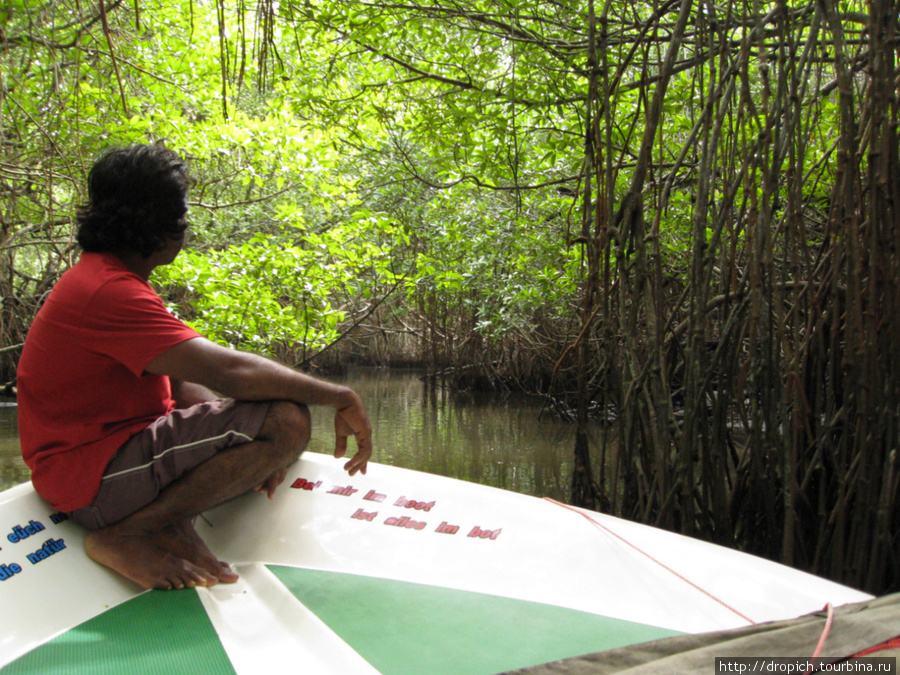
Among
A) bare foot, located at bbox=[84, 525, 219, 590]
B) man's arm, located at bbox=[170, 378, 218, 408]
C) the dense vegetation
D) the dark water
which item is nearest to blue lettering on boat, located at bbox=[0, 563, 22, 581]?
bare foot, located at bbox=[84, 525, 219, 590]

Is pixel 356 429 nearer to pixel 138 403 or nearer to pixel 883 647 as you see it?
pixel 138 403

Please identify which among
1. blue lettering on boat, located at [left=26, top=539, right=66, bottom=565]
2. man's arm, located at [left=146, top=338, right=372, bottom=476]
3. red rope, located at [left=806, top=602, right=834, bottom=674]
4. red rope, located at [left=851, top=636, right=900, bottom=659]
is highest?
man's arm, located at [left=146, top=338, right=372, bottom=476]

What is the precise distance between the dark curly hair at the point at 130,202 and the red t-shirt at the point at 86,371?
6 cm

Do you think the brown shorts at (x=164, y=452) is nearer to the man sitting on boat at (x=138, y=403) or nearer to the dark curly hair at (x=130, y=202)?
the man sitting on boat at (x=138, y=403)

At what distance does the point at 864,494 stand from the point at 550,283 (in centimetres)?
411

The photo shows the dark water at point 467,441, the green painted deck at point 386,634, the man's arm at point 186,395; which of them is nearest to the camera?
the green painted deck at point 386,634

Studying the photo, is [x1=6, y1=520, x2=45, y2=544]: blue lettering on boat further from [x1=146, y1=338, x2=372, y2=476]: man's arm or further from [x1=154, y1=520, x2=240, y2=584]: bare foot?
[x1=146, y1=338, x2=372, y2=476]: man's arm

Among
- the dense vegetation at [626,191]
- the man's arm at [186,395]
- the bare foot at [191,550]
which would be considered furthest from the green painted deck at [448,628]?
the dense vegetation at [626,191]

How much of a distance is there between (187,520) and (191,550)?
0.08m

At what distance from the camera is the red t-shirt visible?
1439mm

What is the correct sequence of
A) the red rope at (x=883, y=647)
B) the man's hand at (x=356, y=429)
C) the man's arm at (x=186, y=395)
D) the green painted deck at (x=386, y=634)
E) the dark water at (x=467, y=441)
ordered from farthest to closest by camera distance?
the dark water at (x=467, y=441)
the man's arm at (x=186, y=395)
the man's hand at (x=356, y=429)
the green painted deck at (x=386, y=634)
the red rope at (x=883, y=647)

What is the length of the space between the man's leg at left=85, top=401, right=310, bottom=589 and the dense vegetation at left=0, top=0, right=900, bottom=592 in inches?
38.3

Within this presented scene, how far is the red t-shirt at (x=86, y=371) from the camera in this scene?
4.72 ft

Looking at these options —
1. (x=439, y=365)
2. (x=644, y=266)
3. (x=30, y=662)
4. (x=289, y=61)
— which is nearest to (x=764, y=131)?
(x=644, y=266)
